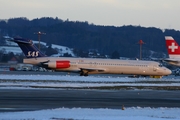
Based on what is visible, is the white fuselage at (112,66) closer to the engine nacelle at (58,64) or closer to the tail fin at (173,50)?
the engine nacelle at (58,64)

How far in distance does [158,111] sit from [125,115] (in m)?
2.37

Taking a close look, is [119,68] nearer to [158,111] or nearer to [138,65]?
[138,65]

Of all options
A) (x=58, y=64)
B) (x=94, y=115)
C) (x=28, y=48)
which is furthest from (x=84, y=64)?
(x=94, y=115)

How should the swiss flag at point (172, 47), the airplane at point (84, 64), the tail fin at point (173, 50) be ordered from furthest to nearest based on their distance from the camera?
the airplane at point (84, 64), the swiss flag at point (172, 47), the tail fin at point (173, 50)

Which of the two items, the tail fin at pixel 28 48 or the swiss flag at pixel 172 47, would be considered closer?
the swiss flag at pixel 172 47

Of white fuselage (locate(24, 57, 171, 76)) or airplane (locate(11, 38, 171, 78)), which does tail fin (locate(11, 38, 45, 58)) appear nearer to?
airplane (locate(11, 38, 171, 78))

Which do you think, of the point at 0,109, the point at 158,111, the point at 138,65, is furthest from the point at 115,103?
the point at 138,65

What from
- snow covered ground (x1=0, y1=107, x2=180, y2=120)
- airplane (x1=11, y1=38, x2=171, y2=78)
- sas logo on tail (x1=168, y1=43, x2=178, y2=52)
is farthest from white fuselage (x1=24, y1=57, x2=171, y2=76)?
snow covered ground (x1=0, y1=107, x2=180, y2=120)

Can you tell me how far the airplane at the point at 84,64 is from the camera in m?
67.7

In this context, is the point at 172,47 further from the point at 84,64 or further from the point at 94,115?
the point at 94,115

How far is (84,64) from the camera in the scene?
68688mm

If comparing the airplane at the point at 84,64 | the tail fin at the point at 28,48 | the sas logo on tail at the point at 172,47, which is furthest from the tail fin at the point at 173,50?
the tail fin at the point at 28,48

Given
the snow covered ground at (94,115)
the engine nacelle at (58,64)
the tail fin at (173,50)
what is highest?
the tail fin at (173,50)

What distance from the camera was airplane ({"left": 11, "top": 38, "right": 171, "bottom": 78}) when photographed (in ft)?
222
